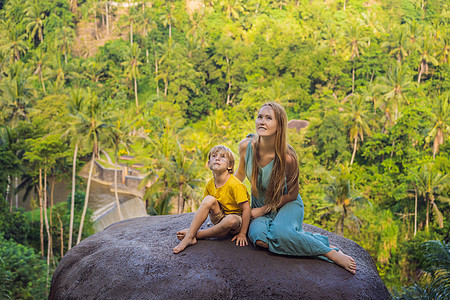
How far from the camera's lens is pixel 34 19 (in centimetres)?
4925

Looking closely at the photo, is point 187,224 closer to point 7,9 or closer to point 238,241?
point 238,241

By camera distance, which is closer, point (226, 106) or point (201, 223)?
point (201, 223)

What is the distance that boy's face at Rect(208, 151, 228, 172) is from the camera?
3.97 metres

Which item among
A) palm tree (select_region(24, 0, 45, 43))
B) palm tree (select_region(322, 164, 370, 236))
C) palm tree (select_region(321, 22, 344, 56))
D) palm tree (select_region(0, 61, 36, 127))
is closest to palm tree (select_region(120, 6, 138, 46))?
palm tree (select_region(24, 0, 45, 43))

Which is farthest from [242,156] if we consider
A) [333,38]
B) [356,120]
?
[333,38]

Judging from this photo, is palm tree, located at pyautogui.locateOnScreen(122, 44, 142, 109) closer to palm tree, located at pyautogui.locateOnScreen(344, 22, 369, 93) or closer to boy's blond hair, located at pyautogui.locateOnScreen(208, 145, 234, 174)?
palm tree, located at pyautogui.locateOnScreen(344, 22, 369, 93)

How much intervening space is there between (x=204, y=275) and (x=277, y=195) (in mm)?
1015

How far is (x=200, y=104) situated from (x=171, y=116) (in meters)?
4.89

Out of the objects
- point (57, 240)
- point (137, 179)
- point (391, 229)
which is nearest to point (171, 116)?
point (137, 179)

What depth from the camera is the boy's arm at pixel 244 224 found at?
3.98m

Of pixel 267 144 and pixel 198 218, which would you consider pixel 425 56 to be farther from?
pixel 198 218

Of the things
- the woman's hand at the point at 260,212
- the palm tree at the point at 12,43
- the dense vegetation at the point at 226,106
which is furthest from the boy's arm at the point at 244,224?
the palm tree at the point at 12,43

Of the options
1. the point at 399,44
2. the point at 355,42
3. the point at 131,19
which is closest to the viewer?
the point at 399,44

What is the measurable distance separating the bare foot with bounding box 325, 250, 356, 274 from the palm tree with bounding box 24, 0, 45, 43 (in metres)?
52.4
